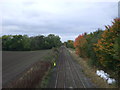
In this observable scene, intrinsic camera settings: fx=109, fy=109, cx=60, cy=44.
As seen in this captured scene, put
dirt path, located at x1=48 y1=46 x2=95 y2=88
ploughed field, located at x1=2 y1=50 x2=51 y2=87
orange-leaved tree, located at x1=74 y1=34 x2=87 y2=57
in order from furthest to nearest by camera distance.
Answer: orange-leaved tree, located at x1=74 y1=34 x2=87 y2=57, ploughed field, located at x1=2 y1=50 x2=51 y2=87, dirt path, located at x1=48 y1=46 x2=95 y2=88

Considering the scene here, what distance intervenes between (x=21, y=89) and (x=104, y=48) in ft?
24.1

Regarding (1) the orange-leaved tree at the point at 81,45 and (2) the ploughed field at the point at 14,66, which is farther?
(1) the orange-leaved tree at the point at 81,45

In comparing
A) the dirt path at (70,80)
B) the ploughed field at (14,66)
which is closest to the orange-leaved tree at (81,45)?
the ploughed field at (14,66)

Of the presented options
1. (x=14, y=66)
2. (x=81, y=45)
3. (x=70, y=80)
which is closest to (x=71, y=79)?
(x=70, y=80)

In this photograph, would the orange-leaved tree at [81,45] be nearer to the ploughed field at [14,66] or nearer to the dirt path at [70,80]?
the ploughed field at [14,66]

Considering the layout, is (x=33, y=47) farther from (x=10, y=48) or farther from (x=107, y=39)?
(x=107, y=39)

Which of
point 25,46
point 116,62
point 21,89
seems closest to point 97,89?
point 116,62

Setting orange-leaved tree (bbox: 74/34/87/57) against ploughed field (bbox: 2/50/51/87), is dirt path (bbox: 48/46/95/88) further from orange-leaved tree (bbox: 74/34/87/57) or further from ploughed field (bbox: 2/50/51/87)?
orange-leaved tree (bbox: 74/34/87/57)

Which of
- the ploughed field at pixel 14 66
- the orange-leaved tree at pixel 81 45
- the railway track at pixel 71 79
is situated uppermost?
the orange-leaved tree at pixel 81 45

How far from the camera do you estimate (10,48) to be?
57000 mm

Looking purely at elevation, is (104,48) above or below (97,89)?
above

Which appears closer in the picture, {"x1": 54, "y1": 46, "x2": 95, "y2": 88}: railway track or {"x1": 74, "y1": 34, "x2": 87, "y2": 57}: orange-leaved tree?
{"x1": 54, "y1": 46, "x2": 95, "y2": 88}: railway track

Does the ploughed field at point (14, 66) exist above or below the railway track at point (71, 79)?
above

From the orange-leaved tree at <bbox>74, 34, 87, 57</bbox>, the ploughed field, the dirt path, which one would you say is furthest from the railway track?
the orange-leaved tree at <bbox>74, 34, 87, 57</bbox>
